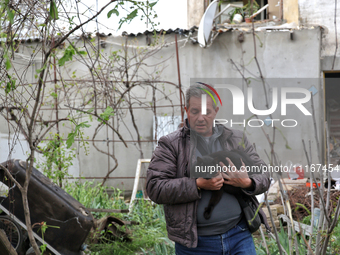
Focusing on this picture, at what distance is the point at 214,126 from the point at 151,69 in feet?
19.4

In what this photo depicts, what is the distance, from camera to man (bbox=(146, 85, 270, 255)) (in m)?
2.01

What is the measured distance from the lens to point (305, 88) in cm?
175

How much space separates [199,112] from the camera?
199 centimetres

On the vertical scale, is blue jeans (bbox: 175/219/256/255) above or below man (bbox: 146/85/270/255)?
below

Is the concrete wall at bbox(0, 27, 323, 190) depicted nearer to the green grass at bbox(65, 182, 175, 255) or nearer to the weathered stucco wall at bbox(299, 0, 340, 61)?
the weathered stucco wall at bbox(299, 0, 340, 61)

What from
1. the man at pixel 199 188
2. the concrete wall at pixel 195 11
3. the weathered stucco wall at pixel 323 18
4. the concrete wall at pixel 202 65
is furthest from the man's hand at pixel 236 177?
the concrete wall at pixel 195 11

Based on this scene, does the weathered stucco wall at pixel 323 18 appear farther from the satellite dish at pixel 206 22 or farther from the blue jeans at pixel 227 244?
the blue jeans at pixel 227 244

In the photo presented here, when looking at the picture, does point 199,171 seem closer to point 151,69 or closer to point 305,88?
point 305,88

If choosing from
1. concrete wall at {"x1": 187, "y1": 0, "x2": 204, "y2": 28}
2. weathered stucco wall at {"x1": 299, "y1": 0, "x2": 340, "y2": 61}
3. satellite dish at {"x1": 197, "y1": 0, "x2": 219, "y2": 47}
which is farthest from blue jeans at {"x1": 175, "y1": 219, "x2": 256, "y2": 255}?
concrete wall at {"x1": 187, "y1": 0, "x2": 204, "y2": 28}

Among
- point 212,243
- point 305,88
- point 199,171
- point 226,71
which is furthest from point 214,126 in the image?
point 226,71

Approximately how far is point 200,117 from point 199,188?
0.41 m

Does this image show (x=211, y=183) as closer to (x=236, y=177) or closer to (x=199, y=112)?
(x=236, y=177)

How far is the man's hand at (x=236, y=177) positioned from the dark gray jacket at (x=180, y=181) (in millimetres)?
77

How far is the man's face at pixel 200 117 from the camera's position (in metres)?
1.98
